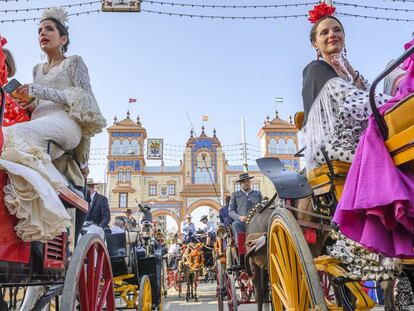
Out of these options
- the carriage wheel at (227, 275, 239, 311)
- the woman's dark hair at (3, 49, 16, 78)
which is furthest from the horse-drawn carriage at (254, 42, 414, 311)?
the carriage wheel at (227, 275, 239, 311)

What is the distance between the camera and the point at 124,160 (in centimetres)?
4097

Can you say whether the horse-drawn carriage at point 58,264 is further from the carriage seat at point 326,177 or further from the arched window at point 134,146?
the arched window at point 134,146

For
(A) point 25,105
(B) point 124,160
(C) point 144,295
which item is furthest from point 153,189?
(A) point 25,105

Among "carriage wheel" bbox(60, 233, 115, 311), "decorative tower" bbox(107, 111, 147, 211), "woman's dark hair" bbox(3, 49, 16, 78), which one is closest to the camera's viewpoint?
"carriage wheel" bbox(60, 233, 115, 311)

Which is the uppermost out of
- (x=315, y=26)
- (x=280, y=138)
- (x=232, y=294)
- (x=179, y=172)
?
(x=280, y=138)

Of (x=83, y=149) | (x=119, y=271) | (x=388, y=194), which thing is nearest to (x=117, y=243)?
(x=119, y=271)

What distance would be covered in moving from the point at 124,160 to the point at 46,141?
39.3m

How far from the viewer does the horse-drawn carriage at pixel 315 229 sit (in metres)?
1.46

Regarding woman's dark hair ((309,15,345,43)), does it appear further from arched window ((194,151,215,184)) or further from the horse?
arched window ((194,151,215,184))

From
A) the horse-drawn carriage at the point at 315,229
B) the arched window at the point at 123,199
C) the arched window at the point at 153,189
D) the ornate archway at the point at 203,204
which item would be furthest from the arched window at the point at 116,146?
the horse-drawn carriage at the point at 315,229

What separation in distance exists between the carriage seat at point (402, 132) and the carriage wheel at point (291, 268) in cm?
80

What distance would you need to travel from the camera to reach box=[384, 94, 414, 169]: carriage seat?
1.38 meters

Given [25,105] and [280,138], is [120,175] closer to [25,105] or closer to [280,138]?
[280,138]

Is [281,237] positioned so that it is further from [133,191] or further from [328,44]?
[133,191]
